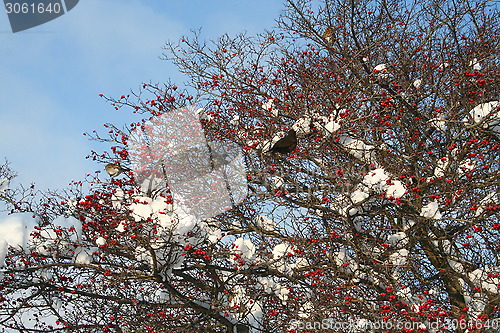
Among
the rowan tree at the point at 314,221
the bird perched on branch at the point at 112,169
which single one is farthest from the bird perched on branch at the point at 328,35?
the bird perched on branch at the point at 112,169

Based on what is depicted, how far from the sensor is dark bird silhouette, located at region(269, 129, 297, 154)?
6.95m

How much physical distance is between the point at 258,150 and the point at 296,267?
1.91 metres

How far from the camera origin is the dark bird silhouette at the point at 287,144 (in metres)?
6.95

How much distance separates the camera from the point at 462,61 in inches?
304

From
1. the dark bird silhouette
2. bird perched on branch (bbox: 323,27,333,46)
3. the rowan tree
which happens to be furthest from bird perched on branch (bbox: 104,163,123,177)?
bird perched on branch (bbox: 323,27,333,46)

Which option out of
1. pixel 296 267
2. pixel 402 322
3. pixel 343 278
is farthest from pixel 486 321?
pixel 296 267

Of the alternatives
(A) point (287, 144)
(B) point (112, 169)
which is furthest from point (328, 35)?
(B) point (112, 169)

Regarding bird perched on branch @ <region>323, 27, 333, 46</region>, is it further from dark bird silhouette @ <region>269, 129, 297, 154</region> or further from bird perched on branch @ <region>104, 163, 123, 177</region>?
bird perched on branch @ <region>104, 163, 123, 177</region>

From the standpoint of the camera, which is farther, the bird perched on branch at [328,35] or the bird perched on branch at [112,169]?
the bird perched on branch at [328,35]

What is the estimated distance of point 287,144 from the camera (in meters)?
7.12

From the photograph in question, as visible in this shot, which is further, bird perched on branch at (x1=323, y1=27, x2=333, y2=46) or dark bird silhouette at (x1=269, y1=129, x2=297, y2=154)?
bird perched on branch at (x1=323, y1=27, x2=333, y2=46)

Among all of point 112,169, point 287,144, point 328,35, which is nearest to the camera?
point 287,144

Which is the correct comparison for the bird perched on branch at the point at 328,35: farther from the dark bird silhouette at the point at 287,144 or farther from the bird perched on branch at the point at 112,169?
the bird perched on branch at the point at 112,169

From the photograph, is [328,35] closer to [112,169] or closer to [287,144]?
[287,144]
